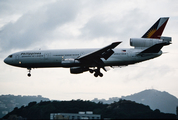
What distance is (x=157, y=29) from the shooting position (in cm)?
4731

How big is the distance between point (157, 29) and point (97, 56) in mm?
11565

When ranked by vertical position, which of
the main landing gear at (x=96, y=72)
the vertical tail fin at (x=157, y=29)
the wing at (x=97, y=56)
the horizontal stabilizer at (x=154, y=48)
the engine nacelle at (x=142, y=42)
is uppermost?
the vertical tail fin at (x=157, y=29)

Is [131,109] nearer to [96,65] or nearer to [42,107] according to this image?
[42,107]

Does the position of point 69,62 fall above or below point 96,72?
above

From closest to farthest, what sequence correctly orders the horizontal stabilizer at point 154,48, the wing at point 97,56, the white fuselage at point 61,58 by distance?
the horizontal stabilizer at point 154,48 → the wing at point 97,56 → the white fuselage at point 61,58

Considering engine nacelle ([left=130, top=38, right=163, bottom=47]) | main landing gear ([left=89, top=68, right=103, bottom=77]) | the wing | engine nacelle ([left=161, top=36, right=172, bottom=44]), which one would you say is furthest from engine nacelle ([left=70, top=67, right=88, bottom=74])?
engine nacelle ([left=161, top=36, right=172, bottom=44])

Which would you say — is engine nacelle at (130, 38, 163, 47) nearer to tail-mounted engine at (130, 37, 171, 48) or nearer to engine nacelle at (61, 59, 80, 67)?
tail-mounted engine at (130, 37, 171, 48)

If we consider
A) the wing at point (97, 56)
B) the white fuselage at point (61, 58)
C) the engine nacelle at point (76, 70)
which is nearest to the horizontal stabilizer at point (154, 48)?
the white fuselage at point (61, 58)

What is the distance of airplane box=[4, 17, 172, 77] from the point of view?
44375 mm

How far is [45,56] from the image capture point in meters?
47.9

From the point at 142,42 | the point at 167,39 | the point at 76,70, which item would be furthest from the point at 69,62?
the point at 167,39

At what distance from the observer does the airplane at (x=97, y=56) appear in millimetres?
44375

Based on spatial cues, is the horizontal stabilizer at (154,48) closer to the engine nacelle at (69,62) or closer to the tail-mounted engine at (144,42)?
A: the tail-mounted engine at (144,42)

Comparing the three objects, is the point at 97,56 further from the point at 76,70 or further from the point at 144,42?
the point at 144,42
